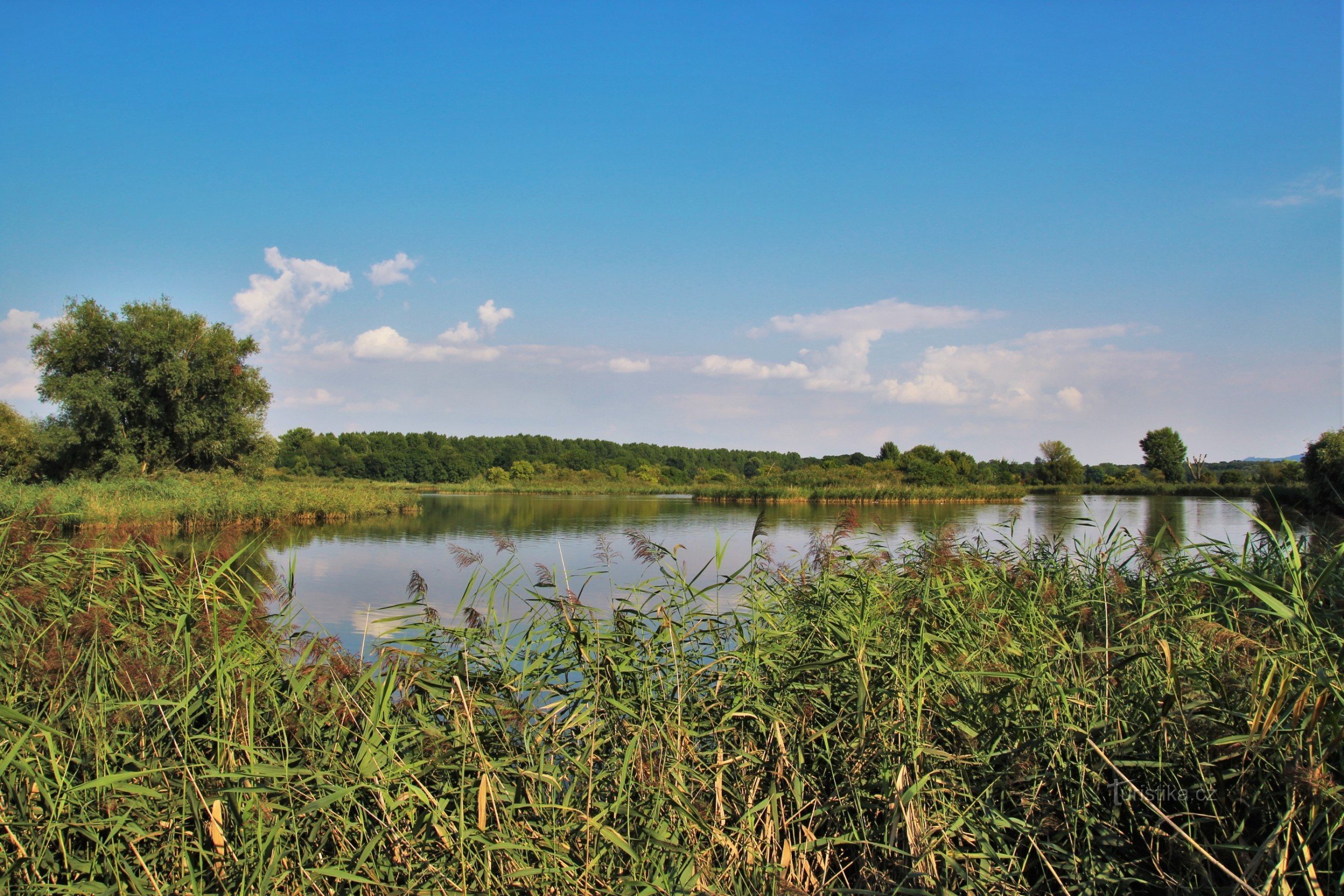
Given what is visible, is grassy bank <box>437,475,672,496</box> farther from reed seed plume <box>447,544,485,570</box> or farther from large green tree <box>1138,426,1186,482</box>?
reed seed plume <box>447,544,485,570</box>

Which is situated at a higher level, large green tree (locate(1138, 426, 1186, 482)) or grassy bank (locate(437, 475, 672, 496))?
large green tree (locate(1138, 426, 1186, 482))

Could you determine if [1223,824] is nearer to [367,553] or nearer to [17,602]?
[17,602]

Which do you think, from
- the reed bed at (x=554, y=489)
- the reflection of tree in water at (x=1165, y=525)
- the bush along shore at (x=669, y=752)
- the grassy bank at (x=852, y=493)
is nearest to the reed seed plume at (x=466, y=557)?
the bush along shore at (x=669, y=752)

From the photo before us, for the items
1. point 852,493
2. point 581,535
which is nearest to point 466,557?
point 581,535

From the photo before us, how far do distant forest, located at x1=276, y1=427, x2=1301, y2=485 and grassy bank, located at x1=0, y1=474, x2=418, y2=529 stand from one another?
2130 cm

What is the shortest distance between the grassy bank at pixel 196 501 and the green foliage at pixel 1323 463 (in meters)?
23.2

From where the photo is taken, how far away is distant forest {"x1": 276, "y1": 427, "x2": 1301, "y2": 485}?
54.1 meters

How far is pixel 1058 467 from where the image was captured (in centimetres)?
5541

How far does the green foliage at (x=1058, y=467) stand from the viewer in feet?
180

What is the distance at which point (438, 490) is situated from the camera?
60.8 meters

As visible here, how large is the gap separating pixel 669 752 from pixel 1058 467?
198 ft

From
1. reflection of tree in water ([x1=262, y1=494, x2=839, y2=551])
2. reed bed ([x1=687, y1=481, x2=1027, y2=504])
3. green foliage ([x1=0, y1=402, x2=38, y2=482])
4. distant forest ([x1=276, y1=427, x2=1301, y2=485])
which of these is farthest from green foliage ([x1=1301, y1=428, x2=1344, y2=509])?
green foliage ([x1=0, y1=402, x2=38, y2=482])

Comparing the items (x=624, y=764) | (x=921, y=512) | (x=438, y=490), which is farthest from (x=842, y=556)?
(x=438, y=490)

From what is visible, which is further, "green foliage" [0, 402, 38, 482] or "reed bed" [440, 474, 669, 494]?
"reed bed" [440, 474, 669, 494]
